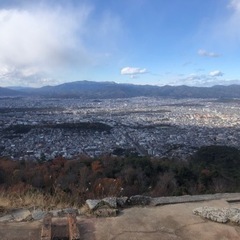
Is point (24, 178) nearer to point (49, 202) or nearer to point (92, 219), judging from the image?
point (49, 202)

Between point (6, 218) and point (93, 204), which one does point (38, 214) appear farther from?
point (93, 204)

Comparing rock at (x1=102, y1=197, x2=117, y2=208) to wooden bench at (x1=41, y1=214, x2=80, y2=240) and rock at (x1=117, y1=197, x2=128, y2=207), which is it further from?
wooden bench at (x1=41, y1=214, x2=80, y2=240)

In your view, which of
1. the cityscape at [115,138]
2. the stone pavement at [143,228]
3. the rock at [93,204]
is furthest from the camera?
the cityscape at [115,138]

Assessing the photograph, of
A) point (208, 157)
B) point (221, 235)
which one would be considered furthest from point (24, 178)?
point (208, 157)

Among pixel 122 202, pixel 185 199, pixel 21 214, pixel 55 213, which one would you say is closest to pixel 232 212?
pixel 185 199

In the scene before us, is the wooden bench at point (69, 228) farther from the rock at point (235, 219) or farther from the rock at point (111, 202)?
the rock at point (235, 219)

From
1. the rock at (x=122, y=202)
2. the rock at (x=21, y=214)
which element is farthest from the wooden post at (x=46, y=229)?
the rock at (x=122, y=202)

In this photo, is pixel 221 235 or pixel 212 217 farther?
pixel 212 217
